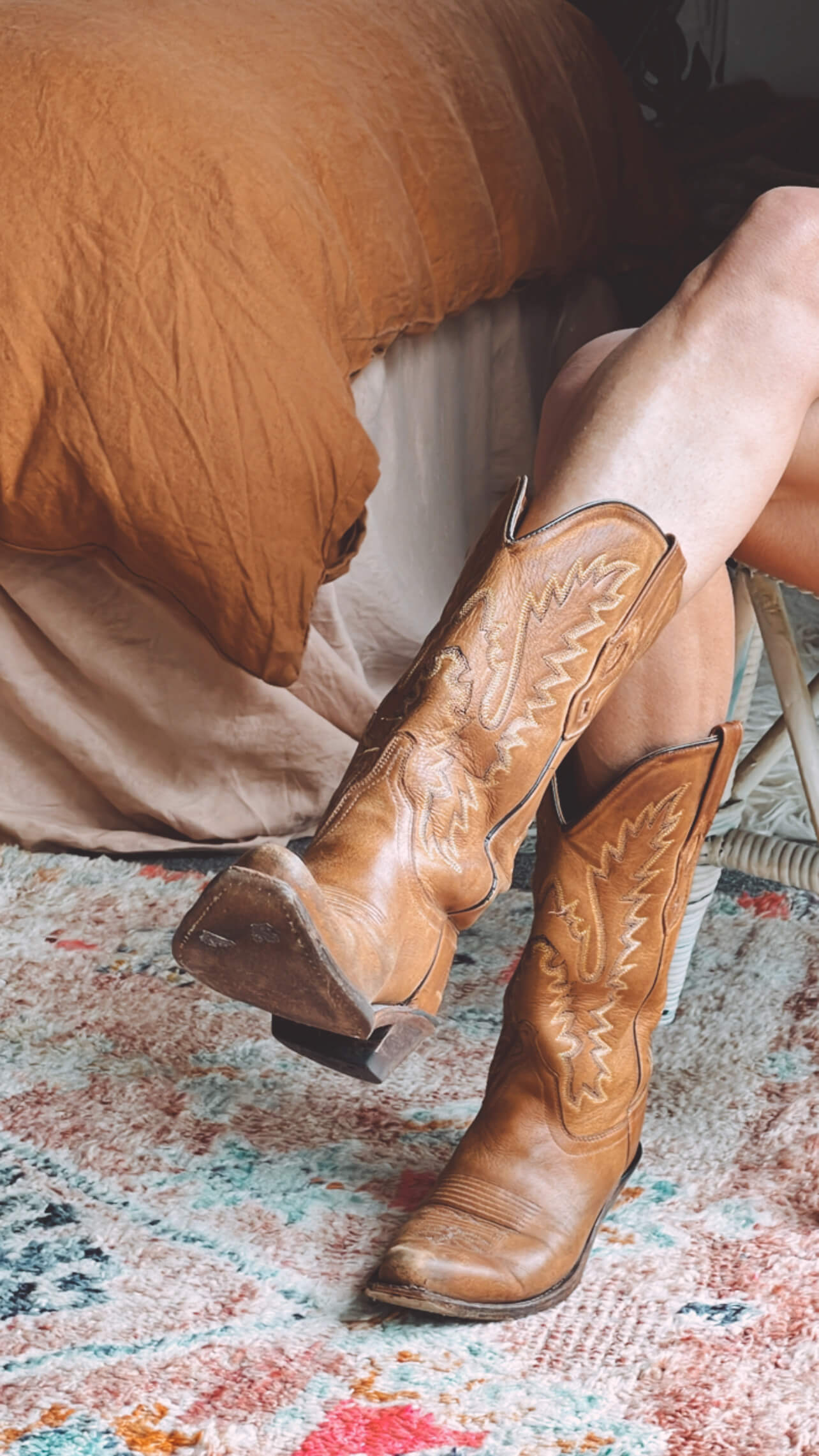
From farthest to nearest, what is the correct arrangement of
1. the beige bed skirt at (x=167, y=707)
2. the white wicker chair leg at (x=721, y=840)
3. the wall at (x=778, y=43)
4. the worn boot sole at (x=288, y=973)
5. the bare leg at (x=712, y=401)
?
1. the wall at (x=778, y=43)
2. the beige bed skirt at (x=167, y=707)
3. the white wicker chair leg at (x=721, y=840)
4. the bare leg at (x=712, y=401)
5. the worn boot sole at (x=288, y=973)

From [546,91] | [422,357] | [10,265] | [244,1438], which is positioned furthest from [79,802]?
[546,91]

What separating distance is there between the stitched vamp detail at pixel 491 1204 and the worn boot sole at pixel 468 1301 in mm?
38

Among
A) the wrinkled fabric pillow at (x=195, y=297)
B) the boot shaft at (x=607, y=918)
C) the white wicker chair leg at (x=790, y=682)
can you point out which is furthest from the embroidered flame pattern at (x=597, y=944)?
the wrinkled fabric pillow at (x=195, y=297)

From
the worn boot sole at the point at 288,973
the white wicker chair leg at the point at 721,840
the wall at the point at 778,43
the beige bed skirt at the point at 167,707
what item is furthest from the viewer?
the wall at the point at 778,43

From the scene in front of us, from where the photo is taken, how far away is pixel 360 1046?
2.15 ft

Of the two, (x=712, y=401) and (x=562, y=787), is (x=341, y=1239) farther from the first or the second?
(x=712, y=401)

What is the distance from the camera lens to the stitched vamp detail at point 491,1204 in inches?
31.6

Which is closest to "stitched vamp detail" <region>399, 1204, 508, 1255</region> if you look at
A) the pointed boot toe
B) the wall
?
the pointed boot toe

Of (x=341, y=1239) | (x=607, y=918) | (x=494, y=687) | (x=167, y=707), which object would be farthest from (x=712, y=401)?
(x=167, y=707)

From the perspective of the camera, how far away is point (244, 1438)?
2.20 ft

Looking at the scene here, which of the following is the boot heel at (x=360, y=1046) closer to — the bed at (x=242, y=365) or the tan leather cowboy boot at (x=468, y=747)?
the tan leather cowboy boot at (x=468, y=747)

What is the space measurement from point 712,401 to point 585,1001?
1.23ft

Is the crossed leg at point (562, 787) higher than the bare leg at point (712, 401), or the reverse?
the bare leg at point (712, 401)

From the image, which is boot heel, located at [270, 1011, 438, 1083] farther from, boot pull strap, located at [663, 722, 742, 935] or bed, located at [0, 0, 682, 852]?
bed, located at [0, 0, 682, 852]
